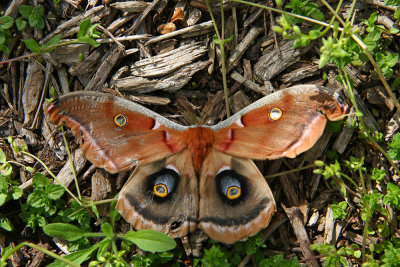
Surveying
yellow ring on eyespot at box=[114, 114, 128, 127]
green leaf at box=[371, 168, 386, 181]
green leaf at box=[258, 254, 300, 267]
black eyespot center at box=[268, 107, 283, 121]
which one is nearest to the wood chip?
yellow ring on eyespot at box=[114, 114, 128, 127]

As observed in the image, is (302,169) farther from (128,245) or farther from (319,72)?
(128,245)

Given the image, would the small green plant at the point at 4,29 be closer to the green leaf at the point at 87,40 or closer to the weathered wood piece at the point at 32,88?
the weathered wood piece at the point at 32,88

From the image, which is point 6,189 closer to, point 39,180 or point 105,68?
point 39,180

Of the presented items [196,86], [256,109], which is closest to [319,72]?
[256,109]

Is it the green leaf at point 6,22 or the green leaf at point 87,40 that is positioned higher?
the green leaf at point 6,22

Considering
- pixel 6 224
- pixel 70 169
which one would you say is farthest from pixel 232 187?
pixel 6 224

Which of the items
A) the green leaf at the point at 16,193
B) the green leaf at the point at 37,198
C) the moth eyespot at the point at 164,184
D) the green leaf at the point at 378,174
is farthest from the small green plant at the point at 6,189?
the green leaf at the point at 378,174

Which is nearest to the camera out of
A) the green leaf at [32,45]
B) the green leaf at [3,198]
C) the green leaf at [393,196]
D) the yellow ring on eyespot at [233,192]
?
the yellow ring on eyespot at [233,192]
